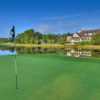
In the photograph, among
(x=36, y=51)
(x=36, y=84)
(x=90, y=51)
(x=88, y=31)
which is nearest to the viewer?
(x=36, y=84)

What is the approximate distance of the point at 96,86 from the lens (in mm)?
6879

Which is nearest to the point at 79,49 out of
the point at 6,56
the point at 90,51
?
the point at 90,51

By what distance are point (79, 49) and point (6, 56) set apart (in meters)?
6.59

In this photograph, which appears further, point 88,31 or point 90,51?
Result: point 88,31

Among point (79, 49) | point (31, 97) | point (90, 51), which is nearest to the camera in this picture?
point (31, 97)

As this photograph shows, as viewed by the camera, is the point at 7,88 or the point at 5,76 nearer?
the point at 7,88

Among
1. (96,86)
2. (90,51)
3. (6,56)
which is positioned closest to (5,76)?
(96,86)

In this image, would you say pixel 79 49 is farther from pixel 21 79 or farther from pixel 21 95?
pixel 21 95

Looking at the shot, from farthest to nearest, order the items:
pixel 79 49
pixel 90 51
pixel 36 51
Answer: pixel 79 49 < pixel 36 51 < pixel 90 51

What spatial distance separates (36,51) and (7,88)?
12.3 metres

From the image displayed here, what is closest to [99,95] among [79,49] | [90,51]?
[90,51]

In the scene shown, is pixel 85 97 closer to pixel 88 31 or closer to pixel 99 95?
pixel 99 95

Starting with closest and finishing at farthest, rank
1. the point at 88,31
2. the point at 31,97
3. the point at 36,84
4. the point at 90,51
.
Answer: the point at 31,97 < the point at 36,84 < the point at 90,51 < the point at 88,31

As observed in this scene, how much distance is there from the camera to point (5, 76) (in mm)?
7809
